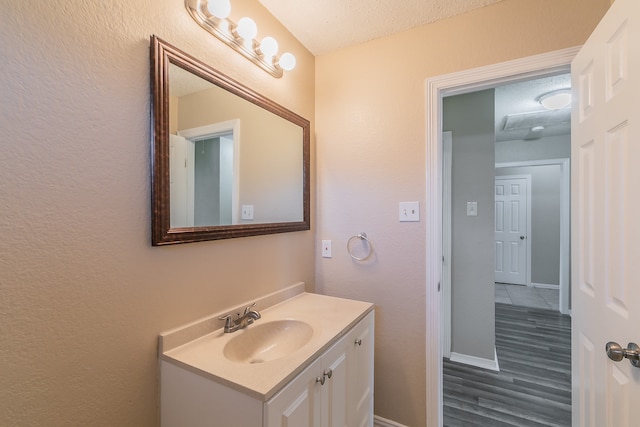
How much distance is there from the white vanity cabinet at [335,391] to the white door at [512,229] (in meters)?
4.53

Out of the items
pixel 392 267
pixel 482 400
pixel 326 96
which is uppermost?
pixel 326 96

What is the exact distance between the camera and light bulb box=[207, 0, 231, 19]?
1.07 metres

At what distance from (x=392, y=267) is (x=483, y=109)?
1684 millimetres

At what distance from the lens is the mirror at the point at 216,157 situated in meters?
0.97

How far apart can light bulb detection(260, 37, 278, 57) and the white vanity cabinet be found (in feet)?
4.53

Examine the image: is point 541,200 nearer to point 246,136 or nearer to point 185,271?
point 246,136

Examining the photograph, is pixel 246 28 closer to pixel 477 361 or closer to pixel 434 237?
pixel 434 237

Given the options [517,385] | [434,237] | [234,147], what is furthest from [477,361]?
[234,147]

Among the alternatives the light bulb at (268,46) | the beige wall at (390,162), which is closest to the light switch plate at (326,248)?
the beige wall at (390,162)

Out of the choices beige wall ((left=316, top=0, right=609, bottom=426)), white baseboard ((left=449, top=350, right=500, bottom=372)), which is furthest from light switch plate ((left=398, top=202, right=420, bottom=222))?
white baseboard ((left=449, top=350, right=500, bottom=372))

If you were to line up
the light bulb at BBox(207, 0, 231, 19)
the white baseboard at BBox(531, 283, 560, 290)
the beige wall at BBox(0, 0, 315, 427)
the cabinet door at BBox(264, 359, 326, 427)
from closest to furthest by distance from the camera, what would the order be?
the beige wall at BBox(0, 0, 315, 427) < the cabinet door at BBox(264, 359, 326, 427) < the light bulb at BBox(207, 0, 231, 19) < the white baseboard at BBox(531, 283, 560, 290)

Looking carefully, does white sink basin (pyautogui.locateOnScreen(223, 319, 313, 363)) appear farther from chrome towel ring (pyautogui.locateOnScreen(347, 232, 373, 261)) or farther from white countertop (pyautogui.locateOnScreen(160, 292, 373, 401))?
chrome towel ring (pyautogui.locateOnScreen(347, 232, 373, 261))

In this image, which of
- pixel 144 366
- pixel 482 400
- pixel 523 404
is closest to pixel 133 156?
pixel 144 366

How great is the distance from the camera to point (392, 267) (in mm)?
1643
